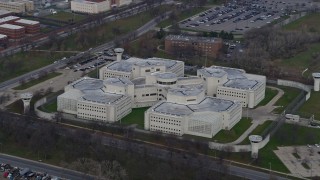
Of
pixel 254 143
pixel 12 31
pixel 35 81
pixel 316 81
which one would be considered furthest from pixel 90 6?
pixel 254 143

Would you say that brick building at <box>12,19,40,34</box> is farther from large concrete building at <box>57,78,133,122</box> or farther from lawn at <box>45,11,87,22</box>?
large concrete building at <box>57,78,133,122</box>

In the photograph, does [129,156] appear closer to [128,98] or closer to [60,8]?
[128,98]

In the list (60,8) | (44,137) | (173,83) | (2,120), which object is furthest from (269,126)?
(60,8)

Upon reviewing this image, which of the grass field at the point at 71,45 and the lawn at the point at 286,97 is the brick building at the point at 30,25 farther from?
the lawn at the point at 286,97

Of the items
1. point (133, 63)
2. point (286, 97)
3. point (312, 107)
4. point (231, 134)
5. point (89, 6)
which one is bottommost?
point (231, 134)

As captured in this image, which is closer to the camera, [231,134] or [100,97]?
[231,134]

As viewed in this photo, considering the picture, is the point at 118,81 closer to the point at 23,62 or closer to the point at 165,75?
the point at 165,75
